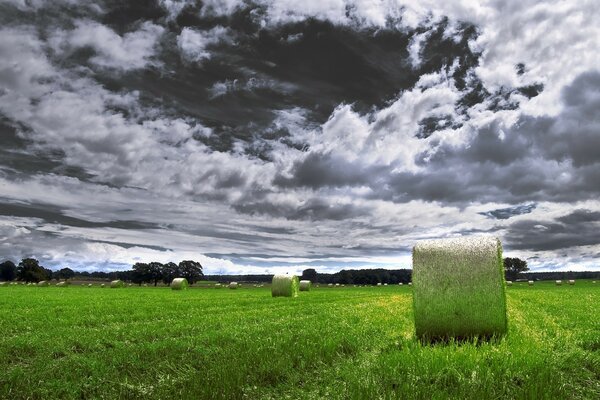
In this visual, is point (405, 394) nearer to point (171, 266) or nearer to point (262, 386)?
point (262, 386)

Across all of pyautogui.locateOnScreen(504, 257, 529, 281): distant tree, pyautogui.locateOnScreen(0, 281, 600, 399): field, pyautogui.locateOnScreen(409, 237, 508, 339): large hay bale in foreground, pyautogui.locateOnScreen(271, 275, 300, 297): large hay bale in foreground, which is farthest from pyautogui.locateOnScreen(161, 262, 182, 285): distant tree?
pyautogui.locateOnScreen(409, 237, 508, 339): large hay bale in foreground

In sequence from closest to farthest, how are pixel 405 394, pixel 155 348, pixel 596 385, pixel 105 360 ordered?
pixel 405 394 < pixel 596 385 < pixel 105 360 < pixel 155 348

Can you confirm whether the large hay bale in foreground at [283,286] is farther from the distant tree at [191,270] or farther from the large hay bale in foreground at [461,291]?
the distant tree at [191,270]

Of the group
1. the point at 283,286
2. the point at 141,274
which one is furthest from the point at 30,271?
the point at 283,286

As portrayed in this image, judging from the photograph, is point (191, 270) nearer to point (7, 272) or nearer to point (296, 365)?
point (7, 272)

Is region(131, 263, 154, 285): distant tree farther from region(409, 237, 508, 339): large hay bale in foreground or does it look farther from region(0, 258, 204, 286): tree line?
region(409, 237, 508, 339): large hay bale in foreground

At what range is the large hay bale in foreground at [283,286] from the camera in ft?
140

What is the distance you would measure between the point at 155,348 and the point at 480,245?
8628mm

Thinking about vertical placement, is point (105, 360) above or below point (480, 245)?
below

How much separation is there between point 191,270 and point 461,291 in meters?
164

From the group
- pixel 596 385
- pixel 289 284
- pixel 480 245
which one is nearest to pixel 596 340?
pixel 480 245

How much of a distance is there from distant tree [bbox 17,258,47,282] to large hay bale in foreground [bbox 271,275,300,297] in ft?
422

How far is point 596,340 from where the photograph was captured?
12.6 meters

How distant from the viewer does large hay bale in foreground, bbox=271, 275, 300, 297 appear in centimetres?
4253
